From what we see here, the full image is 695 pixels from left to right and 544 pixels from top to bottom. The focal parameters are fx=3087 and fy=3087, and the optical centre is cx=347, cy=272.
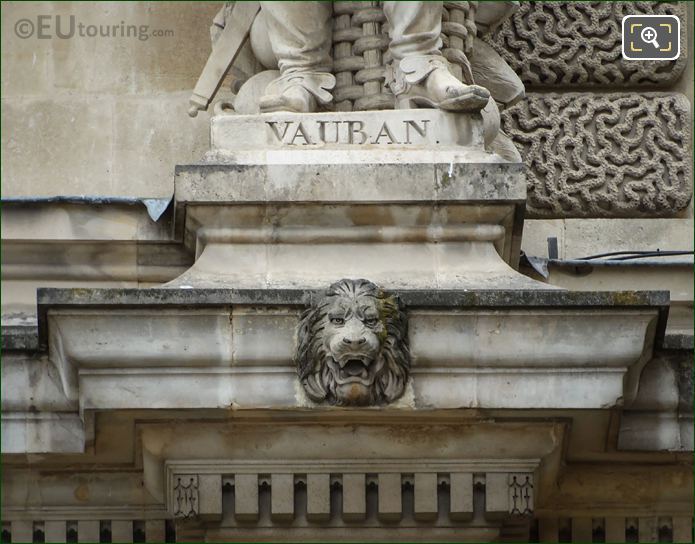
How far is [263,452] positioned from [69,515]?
2.47ft

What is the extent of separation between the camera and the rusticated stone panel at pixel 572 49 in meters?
11.6

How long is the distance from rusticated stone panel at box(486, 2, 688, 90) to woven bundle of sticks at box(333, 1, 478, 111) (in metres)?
0.96

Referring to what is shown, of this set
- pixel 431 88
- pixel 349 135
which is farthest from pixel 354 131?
pixel 431 88

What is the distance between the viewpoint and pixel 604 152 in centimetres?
1153

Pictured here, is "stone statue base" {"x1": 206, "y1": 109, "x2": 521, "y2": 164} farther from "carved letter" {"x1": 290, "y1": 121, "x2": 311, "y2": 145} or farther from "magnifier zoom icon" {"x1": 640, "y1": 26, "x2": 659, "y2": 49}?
"magnifier zoom icon" {"x1": 640, "y1": 26, "x2": 659, "y2": 49}

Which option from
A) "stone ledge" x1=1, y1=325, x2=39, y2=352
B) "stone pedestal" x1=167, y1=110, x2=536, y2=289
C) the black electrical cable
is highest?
"stone pedestal" x1=167, y1=110, x2=536, y2=289

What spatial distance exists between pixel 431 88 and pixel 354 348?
1.14 meters

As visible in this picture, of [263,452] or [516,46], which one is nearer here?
[263,452]

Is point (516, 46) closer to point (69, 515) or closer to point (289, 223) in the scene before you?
point (289, 223)

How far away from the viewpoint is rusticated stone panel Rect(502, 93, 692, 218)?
11.5m

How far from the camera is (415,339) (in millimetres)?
9703

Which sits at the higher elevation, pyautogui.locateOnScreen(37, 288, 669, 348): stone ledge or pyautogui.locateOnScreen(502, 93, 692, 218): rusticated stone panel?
pyautogui.locateOnScreen(502, 93, 692, 218): rusticated stone panel

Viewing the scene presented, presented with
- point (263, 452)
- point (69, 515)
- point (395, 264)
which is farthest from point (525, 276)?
point (69, 515)

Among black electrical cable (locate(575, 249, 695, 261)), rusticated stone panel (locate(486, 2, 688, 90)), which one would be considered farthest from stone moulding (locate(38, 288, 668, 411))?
rusticated stone panel (locate(486, 2, 688, 90))
